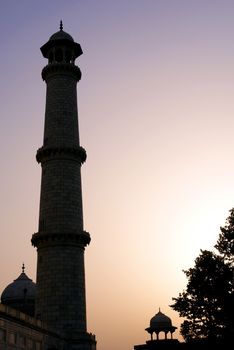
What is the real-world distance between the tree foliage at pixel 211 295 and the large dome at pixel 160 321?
15.9 metres

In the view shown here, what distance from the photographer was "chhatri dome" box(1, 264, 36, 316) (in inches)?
2359

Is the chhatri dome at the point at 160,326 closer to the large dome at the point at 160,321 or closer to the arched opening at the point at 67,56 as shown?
the large dome at the point at 160,321

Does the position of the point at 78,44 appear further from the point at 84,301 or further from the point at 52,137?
the point at 84,301

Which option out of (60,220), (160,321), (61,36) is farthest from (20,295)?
(61,36)

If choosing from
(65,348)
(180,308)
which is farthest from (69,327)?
(180,308)

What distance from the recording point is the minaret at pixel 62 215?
4322cm

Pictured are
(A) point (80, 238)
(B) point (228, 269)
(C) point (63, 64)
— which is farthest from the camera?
(C) point (63, 64)

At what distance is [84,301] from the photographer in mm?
44562

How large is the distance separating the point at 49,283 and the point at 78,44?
913 inches

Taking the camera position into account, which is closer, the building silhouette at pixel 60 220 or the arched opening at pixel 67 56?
the building silhouette at pixel 60 220

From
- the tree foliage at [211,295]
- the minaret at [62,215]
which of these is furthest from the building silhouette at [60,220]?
the tree foliage at [211,295]

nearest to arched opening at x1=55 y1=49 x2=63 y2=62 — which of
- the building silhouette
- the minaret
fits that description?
the building silhouette

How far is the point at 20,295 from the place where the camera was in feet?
200

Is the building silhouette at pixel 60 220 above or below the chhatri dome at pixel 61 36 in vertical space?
below
